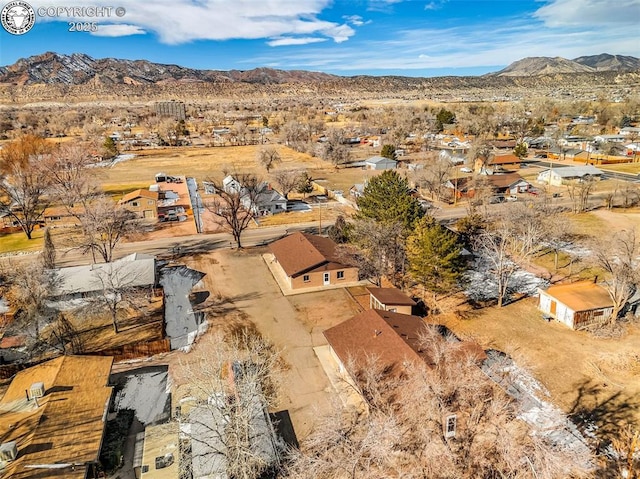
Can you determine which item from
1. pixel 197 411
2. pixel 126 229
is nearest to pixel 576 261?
pixel 197 411

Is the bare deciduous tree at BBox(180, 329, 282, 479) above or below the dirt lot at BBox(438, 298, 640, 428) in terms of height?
above

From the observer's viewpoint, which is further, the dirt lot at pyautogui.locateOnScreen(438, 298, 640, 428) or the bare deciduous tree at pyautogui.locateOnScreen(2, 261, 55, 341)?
the bare deciduous tree at pyautogui.locateOnScreen(2, 261, 55, 341)

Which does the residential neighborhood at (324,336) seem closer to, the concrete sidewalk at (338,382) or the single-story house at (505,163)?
the concrete sidewalk at (338,382)

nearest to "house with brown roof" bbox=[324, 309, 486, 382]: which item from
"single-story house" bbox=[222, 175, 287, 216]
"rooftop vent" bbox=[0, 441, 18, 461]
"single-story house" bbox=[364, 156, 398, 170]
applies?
"rooftop vent" bbox=[0, 441, 18, 461]

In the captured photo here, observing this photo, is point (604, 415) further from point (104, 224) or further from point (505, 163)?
point (505, 163)

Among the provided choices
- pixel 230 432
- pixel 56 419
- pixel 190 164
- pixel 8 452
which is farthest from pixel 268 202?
pixel 190 164

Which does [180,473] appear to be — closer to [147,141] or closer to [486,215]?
[486,215]

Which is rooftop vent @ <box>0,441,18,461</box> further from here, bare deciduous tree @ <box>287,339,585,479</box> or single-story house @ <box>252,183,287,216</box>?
single-story house @ <box>252,183,287,216</box>
